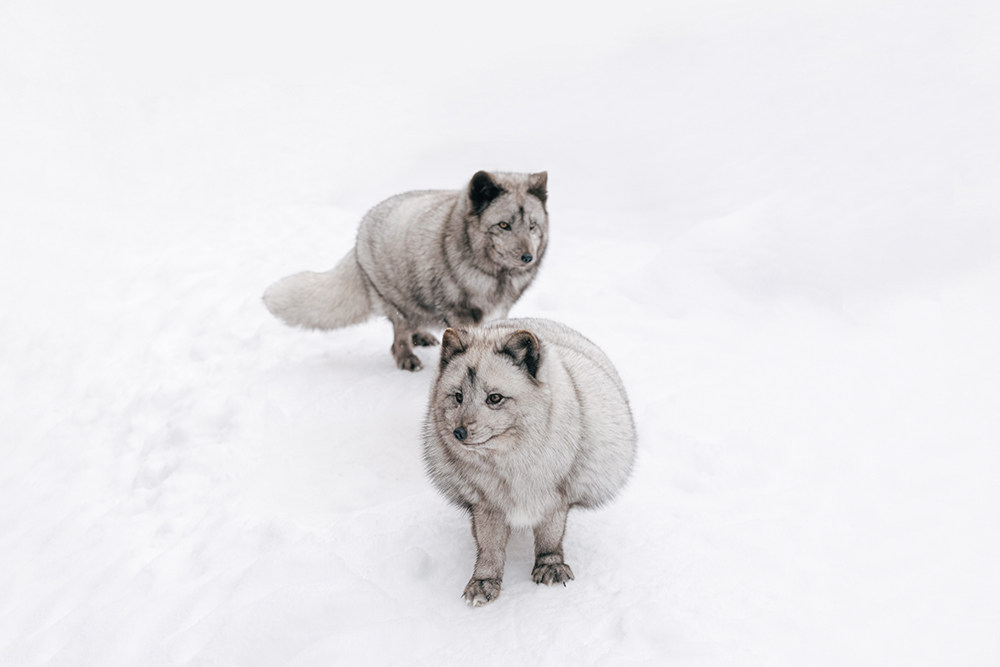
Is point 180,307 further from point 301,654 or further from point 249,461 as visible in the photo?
point 301,654

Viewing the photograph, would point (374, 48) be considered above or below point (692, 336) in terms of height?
above

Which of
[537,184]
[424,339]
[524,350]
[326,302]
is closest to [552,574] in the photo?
[524,350]

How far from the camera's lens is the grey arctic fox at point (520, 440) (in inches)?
128

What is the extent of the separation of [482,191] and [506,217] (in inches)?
9.8

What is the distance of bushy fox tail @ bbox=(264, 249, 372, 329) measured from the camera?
6211 mm

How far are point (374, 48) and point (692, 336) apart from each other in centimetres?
888

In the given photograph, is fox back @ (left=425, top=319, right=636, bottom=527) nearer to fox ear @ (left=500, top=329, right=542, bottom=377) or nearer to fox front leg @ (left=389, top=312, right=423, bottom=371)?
fox ear @ (left=500, top=329, right=542, bottom=377)

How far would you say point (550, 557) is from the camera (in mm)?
3760

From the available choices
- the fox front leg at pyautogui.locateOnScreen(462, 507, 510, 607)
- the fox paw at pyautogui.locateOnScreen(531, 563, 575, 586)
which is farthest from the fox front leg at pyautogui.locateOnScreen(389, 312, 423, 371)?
the fox paw at pyautogui.locateOnScreen(531, 563, 575, 586)

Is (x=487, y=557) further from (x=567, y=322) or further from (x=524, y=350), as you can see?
(x=567, y=322)

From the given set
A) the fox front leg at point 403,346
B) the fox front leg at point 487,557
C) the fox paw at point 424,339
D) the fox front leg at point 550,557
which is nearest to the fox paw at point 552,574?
the fox front leg at point 550,557

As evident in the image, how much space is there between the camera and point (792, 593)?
3572 mm

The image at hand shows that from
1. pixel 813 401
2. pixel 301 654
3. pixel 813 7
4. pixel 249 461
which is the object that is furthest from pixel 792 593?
pixel 813 7

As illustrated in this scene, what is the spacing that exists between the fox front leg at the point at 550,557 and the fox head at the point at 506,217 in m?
2.07
